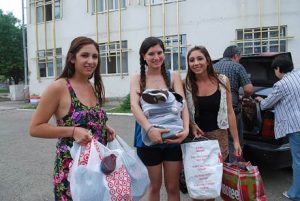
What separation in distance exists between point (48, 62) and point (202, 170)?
1944cm

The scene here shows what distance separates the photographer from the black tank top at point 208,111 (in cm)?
306

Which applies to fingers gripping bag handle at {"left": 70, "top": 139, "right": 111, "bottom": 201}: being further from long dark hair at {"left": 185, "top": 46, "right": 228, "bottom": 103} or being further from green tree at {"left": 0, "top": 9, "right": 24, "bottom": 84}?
green tree at {"left": 0, "top": 9, "right": 24, "bottom": 84}

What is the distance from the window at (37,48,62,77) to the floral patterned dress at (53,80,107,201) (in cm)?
1863

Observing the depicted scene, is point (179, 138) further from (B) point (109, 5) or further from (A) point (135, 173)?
(B) point (109, 5)

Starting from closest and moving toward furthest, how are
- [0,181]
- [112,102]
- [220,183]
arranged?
[220,183] < [0,181] < [112,102]

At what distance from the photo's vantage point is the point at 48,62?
2088cm

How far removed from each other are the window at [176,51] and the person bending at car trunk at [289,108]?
40.7ft

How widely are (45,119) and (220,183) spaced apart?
141cm

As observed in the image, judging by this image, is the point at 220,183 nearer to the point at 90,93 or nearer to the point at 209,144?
the point at 209,144

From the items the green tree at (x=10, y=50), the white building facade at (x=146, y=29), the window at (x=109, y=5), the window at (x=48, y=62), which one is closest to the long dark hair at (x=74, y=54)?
the white building facade at (x=146, y=29)

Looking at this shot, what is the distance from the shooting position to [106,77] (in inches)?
734

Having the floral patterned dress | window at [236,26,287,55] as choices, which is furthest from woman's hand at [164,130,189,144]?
window at [236,26,287,55]

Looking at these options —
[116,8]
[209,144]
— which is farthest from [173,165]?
[116,8]

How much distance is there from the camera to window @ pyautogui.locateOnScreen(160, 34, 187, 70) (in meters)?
16.5
